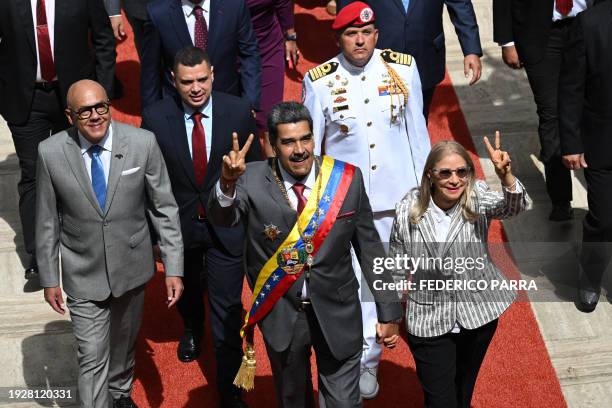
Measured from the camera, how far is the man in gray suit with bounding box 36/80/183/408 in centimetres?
596

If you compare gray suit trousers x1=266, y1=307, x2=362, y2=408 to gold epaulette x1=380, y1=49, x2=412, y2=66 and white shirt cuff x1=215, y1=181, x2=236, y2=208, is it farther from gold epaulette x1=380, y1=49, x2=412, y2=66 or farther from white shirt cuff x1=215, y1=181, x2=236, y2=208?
gold epaulette x1=380, y1=49, x2=412, y2=66

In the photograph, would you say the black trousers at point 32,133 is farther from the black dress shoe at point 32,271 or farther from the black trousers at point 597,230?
the black trousers at point 597,230

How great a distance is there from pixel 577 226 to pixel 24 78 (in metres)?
3.57

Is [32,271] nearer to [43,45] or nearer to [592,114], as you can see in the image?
[43,45]

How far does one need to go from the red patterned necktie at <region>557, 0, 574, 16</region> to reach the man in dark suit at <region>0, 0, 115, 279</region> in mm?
2772

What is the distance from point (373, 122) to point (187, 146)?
99cm

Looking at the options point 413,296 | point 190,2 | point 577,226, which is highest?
point 190,2

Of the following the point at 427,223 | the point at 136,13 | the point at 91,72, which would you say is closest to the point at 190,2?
the point at 91,72

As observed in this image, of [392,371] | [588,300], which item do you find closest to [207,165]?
[392,371]

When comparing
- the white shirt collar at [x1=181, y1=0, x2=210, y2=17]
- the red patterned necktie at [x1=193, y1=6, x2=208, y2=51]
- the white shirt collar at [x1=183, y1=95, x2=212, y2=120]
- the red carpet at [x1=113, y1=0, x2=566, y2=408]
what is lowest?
the red carpet at [x1=113, y1=0, x2=566, y2=408]

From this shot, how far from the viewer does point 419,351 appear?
586 cm

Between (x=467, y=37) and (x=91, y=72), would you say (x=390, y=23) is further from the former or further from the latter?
(x=91, y=72)

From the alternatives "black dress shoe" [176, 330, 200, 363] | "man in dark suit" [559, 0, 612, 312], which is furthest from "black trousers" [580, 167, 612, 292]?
"black dress shoe" [176, 330, 200, 363]

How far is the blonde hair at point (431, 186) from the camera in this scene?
219 inches
